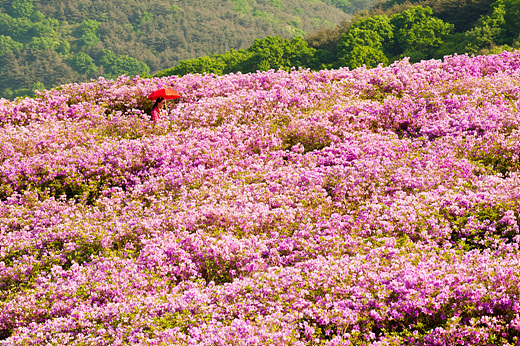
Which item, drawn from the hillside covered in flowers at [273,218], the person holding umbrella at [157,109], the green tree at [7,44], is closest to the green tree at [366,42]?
the hillside covered in flowers at [273,218]

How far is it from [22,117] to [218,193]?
7949mm

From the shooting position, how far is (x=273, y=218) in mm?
8195

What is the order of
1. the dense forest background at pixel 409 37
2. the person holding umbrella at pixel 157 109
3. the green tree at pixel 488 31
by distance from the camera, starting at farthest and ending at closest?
the dense forest background at pixel 409 37, the green tree at pixel 488 31, the person holding umbrella at pixel 157 109

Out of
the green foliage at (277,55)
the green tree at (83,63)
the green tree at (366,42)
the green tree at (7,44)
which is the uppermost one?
the green tree at (366,42)

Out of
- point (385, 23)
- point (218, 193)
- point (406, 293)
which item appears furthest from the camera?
point (385, 23)

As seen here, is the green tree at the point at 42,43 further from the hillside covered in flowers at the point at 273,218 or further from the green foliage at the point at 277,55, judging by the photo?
the hillside covered in flowers at the point at 273,218

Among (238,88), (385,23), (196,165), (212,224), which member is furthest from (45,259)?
(385,23)

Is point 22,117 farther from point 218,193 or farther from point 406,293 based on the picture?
point 406,293

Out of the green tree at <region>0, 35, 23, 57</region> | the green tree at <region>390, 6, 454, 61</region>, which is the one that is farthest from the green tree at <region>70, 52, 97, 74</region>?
the green tree at <region>390, 6, 454, 61</region>

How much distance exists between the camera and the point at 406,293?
565cm

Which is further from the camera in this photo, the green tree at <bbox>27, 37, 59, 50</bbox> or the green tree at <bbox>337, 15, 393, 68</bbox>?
the green tree at <bbox>27, 37, 59, 50</bbox>

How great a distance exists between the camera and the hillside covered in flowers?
5664mm

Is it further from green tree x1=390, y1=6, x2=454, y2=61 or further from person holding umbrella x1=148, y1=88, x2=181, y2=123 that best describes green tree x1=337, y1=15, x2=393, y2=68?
person holding umbrella x1=148, y1=88, x2=181, y2=123

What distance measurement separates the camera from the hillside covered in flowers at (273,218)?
18.6 feet
